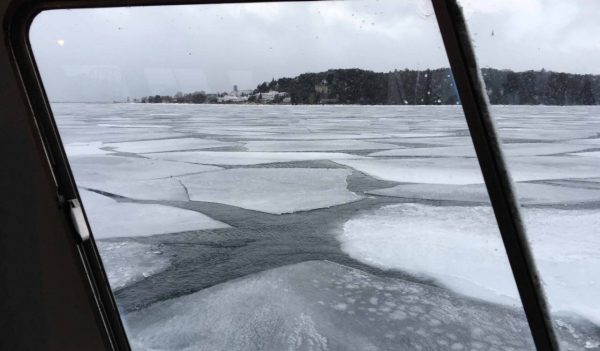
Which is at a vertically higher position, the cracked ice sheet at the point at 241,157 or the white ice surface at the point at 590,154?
the white ice surface at the point at 590,154

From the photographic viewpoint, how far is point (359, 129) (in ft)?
29.7

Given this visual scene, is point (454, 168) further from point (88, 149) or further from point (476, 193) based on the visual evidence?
point (88, 149)

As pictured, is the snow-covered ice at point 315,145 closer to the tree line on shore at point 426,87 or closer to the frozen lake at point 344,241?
the frozen lake at point 344,241

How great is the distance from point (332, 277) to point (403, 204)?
1.50 m

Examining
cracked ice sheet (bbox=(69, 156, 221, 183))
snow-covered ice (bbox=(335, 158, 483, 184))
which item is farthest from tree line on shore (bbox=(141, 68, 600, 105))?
cracked ice sheet (bbox=(69, 156, 221, 183))

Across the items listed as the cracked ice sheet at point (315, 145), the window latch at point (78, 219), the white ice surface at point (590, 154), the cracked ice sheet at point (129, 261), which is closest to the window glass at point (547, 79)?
the window latch at point (78, 219)

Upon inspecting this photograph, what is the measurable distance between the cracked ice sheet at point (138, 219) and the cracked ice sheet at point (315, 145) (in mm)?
3037

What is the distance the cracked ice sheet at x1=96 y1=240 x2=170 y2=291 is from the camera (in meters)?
2.25

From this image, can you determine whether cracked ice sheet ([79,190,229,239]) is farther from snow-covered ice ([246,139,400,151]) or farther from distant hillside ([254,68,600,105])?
snow-covered ice ([246,139,400,151])

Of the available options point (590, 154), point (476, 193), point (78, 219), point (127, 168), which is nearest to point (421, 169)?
point (476, 193)

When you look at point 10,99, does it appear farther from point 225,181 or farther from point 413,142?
point 413,142

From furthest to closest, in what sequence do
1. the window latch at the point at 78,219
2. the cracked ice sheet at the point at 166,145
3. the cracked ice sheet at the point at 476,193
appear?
the cracked ice sheet at the point at 166,145, the cracked ice sheet at the point at 476,193, the window latch at the point at 78,219

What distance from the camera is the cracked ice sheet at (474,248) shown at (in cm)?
193

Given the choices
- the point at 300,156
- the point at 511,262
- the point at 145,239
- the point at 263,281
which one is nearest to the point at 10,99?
the point at 511,262
